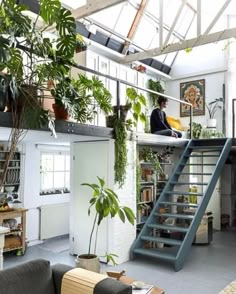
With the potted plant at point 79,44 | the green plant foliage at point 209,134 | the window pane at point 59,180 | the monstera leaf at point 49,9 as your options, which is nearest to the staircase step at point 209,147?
the green plant foliage at point 209,134

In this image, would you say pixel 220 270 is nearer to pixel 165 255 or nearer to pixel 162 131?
pixel 165 255

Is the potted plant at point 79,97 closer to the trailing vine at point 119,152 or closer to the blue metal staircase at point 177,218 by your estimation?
the trailing vine at point 119,152

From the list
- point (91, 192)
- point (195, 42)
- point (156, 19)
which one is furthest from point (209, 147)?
point (156, 19)

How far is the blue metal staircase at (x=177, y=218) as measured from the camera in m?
4.76

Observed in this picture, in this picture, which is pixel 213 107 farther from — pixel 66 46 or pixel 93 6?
pixel 66 46

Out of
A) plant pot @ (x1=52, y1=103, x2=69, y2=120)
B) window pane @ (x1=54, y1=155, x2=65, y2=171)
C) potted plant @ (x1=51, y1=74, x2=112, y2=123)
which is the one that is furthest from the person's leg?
plant pot @ (x1=52, y1=103, x2=69, y2=120)

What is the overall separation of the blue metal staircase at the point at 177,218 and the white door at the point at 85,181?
2.53 ft

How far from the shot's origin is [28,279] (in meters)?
2.47

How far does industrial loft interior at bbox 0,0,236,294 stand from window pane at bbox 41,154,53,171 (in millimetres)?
36

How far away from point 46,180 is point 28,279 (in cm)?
404

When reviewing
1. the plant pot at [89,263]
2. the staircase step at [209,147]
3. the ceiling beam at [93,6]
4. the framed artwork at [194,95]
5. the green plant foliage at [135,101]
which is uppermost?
the ceiling beam at [93,6]

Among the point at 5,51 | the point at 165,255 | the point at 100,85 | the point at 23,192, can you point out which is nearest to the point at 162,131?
the point at 100,85

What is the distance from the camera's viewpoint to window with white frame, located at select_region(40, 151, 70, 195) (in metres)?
6.33

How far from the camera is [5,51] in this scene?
2.66 meters
